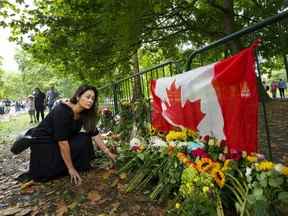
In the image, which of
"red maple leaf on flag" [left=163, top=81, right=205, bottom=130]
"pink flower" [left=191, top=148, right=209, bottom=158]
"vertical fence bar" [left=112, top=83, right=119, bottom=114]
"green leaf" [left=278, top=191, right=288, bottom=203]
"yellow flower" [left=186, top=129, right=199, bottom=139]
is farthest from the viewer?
"vertical fence bar" [left=112, top=83, right=119, bottom=114]

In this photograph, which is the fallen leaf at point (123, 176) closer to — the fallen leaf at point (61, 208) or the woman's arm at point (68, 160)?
the woman's arm at point (68, 160)

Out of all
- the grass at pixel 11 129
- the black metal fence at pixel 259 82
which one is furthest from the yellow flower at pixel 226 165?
the grass at pixel 11 129

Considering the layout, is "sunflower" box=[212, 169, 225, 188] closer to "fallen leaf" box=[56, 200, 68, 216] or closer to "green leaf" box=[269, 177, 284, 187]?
"green leaf" box=[269, 177, 284, 187]

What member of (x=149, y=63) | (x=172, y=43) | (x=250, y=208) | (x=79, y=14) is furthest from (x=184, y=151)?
(x=149, y=63)

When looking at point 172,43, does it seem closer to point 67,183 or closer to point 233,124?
point 67,183

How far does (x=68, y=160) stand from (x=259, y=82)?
236 centimetres

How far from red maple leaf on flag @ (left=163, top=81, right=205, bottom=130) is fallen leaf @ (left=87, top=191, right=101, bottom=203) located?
111 cm

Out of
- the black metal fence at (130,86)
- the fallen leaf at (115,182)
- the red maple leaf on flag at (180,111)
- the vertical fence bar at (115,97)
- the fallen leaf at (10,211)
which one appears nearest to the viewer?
the red maple leaf on flag at (180,111)

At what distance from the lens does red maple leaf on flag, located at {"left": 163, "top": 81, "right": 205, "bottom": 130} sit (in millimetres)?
2932

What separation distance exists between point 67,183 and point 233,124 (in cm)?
224

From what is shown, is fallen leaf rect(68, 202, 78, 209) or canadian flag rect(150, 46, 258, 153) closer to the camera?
canadian flag rect(150, 46, 258, 153)

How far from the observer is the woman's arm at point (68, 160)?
3748mm

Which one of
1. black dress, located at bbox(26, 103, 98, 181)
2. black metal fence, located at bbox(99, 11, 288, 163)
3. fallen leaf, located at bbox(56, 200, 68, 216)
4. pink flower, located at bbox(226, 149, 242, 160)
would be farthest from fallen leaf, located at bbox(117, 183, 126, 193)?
black metal fence, located at bbox(99, 11, 288, 163)

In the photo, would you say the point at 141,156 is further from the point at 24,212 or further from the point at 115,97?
the point at 115,97
